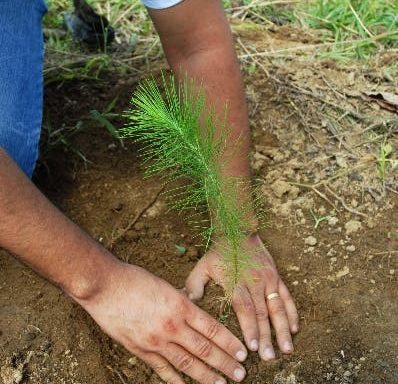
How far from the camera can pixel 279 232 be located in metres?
2.31

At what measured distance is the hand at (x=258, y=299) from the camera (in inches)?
78.6

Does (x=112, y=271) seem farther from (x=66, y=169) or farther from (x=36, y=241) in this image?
(x=66, y=169)

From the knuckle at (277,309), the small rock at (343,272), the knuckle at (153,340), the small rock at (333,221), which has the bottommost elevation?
the small rock at (343,272)

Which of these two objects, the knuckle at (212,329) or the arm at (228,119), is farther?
the arm at (228,119)

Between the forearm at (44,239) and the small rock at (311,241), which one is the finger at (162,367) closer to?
the forearm at (44,239)

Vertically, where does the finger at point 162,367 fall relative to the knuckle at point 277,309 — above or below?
above

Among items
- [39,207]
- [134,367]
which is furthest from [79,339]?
[39,207]

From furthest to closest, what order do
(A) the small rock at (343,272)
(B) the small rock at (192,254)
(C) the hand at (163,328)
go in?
1. (B) the small rock at (192,254)
2. (A) the small rock at (343,272)
3. (C) the hand at (163,328)

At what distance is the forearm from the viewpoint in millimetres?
1691

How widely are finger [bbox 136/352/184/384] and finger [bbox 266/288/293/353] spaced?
1.06 ft

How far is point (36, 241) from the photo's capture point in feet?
5.65

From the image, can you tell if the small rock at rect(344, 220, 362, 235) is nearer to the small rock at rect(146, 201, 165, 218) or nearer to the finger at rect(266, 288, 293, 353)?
the finger at rect(266, 288, 293, 353)

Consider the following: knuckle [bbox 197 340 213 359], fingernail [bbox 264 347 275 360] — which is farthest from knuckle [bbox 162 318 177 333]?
fingernail [bbox 264 347 275 360]

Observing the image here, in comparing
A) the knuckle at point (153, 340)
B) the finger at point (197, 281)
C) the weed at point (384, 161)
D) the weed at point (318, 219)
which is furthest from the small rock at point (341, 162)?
the knuckle at point (153, 340)
